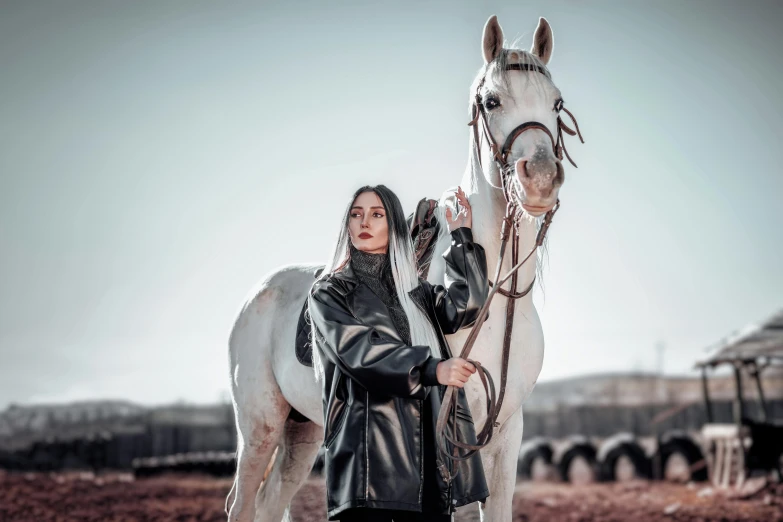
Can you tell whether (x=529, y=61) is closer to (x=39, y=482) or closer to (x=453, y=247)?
(x=453, y=247)

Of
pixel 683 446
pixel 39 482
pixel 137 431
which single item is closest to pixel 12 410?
pixel 137 431

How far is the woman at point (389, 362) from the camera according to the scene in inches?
87.6

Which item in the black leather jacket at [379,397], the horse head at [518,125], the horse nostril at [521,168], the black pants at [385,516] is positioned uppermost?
the horse head at [518,125]

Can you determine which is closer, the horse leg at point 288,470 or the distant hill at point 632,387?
the horse leg at point 288,470

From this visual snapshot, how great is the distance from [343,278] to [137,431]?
14339 mm

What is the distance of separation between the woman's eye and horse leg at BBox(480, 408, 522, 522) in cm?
118

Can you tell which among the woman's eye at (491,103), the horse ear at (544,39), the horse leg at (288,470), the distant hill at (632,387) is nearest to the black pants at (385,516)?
the woman's eye at (491,103)

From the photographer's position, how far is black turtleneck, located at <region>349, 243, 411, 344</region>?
252cm

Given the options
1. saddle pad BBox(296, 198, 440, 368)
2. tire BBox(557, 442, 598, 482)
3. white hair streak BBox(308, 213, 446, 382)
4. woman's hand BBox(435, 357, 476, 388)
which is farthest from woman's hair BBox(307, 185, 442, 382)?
tire BBox(557, 442, 598, 482)

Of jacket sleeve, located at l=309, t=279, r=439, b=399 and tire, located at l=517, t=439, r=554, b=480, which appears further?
tire, located at l=517, t=439, r=554, b=480

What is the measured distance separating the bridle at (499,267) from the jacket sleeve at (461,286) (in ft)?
0.14

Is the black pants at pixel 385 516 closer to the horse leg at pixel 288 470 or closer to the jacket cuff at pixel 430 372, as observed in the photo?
the jacket cuff at pixel 430 372

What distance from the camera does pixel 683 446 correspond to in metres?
14.7

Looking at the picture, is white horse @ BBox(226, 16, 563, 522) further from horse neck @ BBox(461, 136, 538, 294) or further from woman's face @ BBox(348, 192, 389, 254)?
woman's face @ BBox(348, 192, 389, 254)
